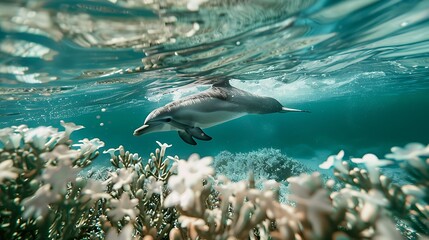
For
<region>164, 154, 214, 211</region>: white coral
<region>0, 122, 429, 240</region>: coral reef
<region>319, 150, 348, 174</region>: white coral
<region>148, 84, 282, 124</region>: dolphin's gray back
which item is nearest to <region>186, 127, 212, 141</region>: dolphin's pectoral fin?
<region>148, 84, 282, 124</region>: dolphin's gray back

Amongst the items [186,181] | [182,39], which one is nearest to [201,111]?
[182,39]

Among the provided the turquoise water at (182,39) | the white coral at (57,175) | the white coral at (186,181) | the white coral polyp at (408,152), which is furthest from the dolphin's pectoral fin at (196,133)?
the white coral polyp at (408,152)

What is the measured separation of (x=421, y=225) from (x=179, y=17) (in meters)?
6.49

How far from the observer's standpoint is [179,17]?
21.7ft

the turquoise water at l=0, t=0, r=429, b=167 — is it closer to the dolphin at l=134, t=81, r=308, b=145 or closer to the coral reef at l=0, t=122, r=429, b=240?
the dolphin at l=134, t=81, r=308, b=145

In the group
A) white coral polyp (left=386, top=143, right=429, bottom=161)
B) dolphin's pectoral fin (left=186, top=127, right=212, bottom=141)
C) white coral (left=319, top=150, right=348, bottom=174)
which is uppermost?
white coral polyp (left=386, top=143, right=429, bottom=161)

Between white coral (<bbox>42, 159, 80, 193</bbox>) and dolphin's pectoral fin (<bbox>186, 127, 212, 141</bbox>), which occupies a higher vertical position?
white coral (<bbox>42, 159, 80, 193</bbox>)

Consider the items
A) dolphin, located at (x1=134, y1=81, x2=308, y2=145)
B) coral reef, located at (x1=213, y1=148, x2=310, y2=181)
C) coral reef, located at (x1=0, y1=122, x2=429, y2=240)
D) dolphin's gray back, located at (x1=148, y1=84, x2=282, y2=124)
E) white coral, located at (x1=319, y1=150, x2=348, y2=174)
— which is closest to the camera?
coral reef, located at (x1=0, y1=122, x2=429, y2=240)

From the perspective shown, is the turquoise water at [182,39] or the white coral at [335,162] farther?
the turquoise water at [182,39]

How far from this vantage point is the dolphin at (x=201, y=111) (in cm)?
609

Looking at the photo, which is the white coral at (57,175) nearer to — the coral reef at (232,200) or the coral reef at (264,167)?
the coral reef at (232,200)

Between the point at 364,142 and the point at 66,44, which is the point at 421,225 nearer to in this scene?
the point at 66,44

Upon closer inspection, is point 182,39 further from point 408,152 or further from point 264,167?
point 264,167

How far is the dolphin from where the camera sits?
6090mm
